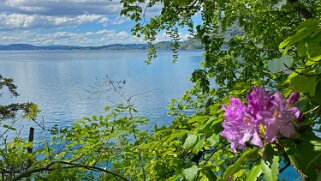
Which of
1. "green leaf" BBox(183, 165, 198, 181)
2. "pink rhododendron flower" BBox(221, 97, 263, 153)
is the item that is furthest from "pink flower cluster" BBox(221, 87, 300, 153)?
"green leaf" BBox(183, 165, 198, 181)

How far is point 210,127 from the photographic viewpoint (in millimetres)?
1520

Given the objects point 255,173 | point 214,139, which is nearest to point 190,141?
point 214,139

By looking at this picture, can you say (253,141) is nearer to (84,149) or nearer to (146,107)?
(84,149)

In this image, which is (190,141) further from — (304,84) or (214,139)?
(304,84)

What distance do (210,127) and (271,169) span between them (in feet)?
1.80

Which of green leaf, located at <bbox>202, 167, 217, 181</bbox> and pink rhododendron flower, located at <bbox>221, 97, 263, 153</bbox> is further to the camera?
green leaf, located at <bbox>202, 167, 217, 181</bbox>

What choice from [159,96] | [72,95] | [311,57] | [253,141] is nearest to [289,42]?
[311,57]

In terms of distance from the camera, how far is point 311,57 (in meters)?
1.15

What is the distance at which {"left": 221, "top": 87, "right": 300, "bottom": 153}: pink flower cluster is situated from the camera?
3.20 ft

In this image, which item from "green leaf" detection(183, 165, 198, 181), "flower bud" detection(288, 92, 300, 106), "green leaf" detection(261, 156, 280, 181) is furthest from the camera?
"green leaf" detection(183, 165, 198, 181)

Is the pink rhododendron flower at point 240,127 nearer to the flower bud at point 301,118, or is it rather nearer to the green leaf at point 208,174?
the flower bud at point 301,118

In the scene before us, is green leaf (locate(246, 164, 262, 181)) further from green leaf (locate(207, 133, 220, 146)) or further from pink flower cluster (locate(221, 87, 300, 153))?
green leaf (locate(207, 133, 220, 146))

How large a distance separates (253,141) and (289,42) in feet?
0.94

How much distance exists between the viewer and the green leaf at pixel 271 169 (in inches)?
37.6
